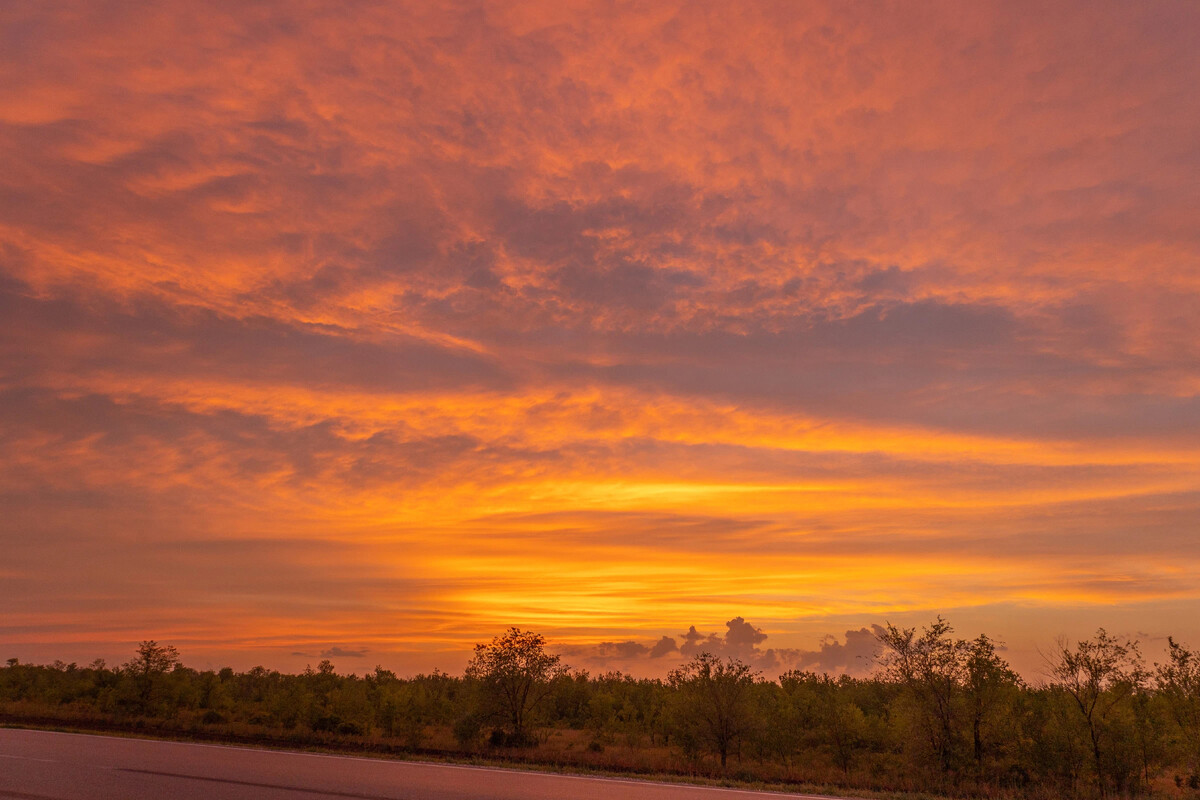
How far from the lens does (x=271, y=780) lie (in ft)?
51.7

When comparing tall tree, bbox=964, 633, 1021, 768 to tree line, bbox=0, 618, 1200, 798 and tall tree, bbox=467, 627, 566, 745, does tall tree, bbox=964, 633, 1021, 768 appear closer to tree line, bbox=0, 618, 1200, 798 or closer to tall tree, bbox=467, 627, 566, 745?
tree line, bbox=0, 618, 1200, 798

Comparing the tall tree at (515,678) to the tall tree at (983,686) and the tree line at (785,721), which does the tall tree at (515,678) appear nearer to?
the tree line at (785,721)

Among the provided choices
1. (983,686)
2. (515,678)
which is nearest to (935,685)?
(983,686)

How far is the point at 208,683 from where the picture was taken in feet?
208

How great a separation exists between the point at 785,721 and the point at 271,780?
146ft

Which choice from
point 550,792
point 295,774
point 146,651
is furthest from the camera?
point 146,651

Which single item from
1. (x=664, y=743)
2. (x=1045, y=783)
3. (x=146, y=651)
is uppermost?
(x=146, y=651)

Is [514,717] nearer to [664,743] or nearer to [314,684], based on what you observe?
[664,743]

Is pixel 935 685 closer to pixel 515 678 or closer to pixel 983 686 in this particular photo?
pixel 983 686

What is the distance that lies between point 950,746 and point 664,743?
31.1m

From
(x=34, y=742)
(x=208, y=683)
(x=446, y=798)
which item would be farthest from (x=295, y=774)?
(x=208, y=683)

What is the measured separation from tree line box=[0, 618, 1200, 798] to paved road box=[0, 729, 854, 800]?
51.2 ft

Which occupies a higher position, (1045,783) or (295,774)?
(295,774)

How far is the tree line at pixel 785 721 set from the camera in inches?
1419
